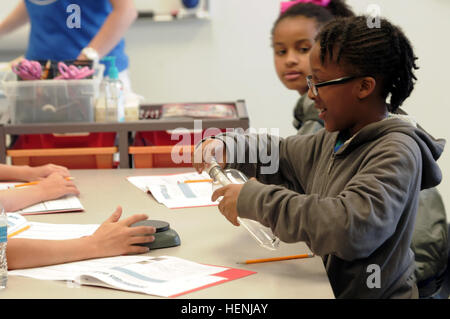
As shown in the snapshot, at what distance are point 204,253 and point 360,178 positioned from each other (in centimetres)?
30

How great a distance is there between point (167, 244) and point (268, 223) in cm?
21

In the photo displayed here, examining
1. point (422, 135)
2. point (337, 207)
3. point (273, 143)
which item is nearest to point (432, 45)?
point (273, 143)

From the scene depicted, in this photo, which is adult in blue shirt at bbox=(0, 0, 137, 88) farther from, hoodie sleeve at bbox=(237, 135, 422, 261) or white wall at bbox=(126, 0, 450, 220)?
hoodie sleeve at bbox=(237, 135, 422, 261)

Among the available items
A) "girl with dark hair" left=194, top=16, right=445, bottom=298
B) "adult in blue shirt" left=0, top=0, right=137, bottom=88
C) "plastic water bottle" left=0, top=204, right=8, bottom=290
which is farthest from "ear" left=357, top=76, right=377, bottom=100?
"adult in blue shirt" left=0, top=0, right=137, bottom=88

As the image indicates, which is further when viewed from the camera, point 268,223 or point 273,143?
point 273,143

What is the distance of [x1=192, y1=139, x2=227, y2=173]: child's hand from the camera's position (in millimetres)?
1318

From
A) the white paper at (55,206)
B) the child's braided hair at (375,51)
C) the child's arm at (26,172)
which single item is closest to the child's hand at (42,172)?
the child's arm at (26,172)

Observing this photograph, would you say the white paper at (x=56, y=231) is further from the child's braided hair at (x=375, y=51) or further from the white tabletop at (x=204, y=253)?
the child's braided hair at (x=375, y=51)

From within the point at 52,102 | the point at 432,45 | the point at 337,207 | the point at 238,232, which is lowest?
the point at 238,232

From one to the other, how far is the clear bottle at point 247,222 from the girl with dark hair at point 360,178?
93mm

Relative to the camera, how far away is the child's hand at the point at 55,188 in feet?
4.55

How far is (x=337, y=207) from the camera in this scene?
2.98ft

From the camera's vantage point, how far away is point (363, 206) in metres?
0.90

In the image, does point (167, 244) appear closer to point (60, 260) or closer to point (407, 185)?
point (60, 260)
